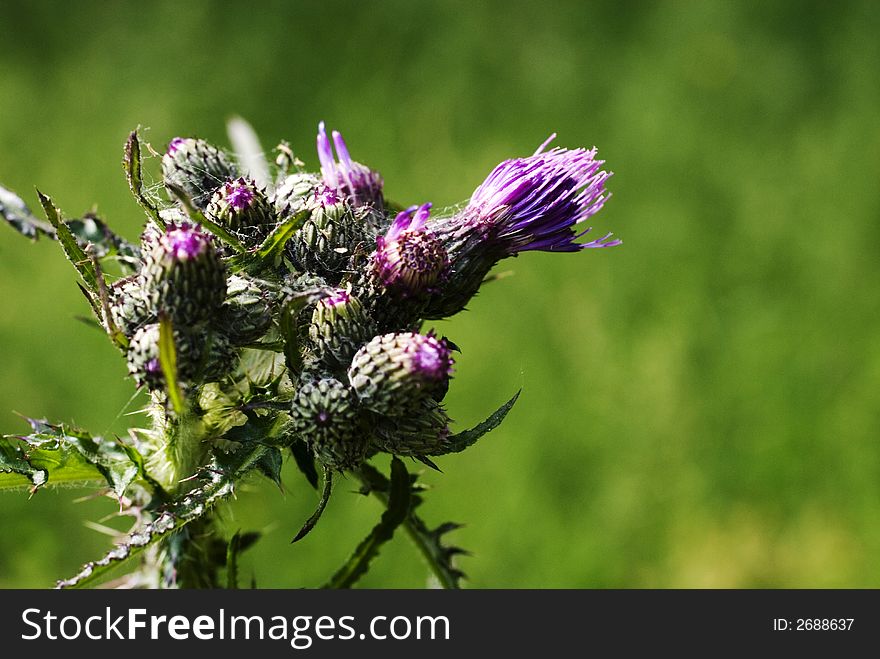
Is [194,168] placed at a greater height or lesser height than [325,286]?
greater

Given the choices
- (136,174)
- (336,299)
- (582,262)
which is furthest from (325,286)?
(582,262)

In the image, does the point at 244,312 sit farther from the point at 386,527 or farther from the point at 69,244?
the point at 386,527

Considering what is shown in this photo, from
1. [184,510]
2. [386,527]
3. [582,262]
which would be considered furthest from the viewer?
[582,262]

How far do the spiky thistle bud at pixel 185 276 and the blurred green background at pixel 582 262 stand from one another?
1940 mm

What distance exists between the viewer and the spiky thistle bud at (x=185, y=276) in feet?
5.53

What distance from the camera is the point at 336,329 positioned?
1.82 metres

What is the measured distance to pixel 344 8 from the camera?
5.99 meters

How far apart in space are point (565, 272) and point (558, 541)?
4.82 ft

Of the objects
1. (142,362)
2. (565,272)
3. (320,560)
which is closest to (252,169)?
(142,362)

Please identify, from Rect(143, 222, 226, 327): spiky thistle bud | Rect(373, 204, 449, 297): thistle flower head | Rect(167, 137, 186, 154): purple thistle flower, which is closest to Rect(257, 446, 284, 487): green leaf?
Rect(143, 222, 226, 327): spiky thistle bud

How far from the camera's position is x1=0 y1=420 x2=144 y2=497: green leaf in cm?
176

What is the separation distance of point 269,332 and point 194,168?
398mm

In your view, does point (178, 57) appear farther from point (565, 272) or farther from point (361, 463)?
point (361, 463)

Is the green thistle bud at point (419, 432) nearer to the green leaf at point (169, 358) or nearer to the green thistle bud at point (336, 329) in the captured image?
the green thistle bud at point (336, 329)
